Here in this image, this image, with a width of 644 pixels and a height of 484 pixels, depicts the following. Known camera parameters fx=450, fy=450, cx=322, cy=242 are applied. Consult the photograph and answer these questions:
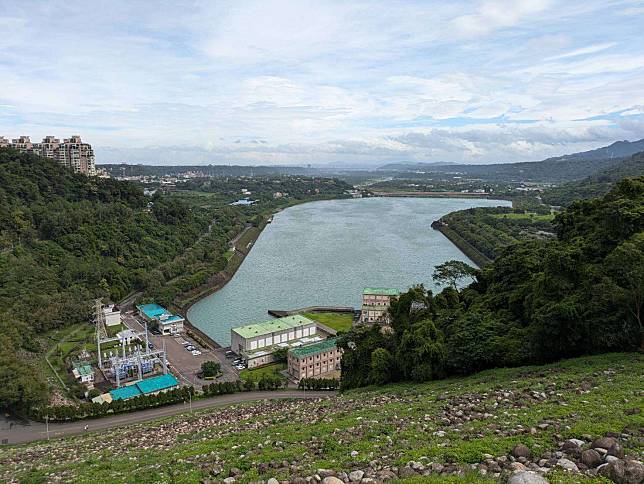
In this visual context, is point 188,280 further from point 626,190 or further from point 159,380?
point 626,190

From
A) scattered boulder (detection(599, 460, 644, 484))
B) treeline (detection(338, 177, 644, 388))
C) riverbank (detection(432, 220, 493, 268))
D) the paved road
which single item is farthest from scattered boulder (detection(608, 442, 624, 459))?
riverbank (detection(432, 220, 493, 268))

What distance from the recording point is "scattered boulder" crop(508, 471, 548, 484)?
2.62 meters

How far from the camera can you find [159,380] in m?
14.0

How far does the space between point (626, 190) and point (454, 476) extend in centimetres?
898

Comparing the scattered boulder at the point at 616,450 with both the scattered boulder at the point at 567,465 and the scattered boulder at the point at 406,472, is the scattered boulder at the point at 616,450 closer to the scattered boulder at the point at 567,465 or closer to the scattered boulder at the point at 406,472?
the scattered boulder at the point at 567,465

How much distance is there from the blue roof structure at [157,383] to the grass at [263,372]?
2.30m

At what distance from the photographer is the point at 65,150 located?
4428cm

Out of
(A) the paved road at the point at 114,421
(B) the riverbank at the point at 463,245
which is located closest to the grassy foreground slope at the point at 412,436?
(A) the paved road at the point at 114,421

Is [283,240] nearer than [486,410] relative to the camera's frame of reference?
No

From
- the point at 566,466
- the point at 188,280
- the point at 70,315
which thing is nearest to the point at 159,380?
the point at 70,315

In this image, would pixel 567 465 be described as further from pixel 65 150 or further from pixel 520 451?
pixel 65 150

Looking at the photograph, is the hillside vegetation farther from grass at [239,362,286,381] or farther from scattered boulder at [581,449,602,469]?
scattered boulder at [581,449,602,469]

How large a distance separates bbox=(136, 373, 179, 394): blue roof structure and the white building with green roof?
2.85m

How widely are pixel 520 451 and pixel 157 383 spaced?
502 inches
